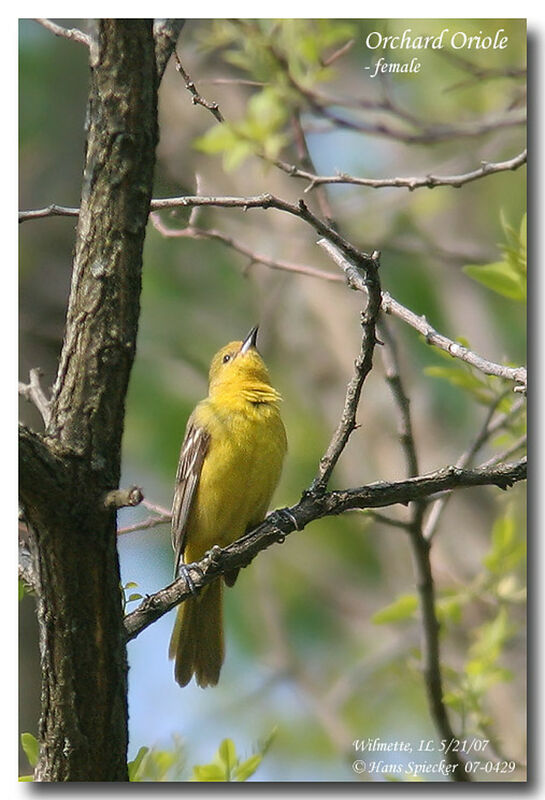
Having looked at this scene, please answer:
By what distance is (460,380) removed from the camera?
2771mm

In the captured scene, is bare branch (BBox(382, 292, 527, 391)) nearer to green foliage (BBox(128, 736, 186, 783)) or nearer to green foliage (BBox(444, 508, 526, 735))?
green foliage (BBox(444, 508, 526, 735))

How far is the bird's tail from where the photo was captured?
2719 mm

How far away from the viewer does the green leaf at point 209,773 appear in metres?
2.41

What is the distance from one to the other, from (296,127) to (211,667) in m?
1.58

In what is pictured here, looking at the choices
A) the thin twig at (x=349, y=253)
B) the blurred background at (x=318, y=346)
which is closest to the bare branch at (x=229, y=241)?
the blurred background at (x=318, y=346)

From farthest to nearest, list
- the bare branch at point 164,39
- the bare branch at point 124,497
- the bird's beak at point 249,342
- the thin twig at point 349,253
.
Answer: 1. the bird's beak at point 249,342
2. the bare branch at point 164,39
3. the thin twig at point 349,253
4. the bare branch at point 124,497

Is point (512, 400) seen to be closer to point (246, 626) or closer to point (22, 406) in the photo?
point (246, 626)

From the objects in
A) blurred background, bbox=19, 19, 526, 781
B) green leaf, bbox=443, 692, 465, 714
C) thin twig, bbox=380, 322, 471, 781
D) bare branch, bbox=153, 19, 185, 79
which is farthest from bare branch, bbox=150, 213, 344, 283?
green leaf, bbox=443, 692, 465, 714

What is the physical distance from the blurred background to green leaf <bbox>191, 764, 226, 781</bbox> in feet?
0.29

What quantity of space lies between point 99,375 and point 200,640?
1122 mm

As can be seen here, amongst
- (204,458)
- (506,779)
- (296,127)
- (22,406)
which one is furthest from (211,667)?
(296,127)

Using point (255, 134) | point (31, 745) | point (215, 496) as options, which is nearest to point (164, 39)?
point (255, 134)

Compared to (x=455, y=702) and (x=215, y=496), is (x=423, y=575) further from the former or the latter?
(x=215, y=496)

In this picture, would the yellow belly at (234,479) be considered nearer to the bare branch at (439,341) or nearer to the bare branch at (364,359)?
the bare branch at (439,341)
